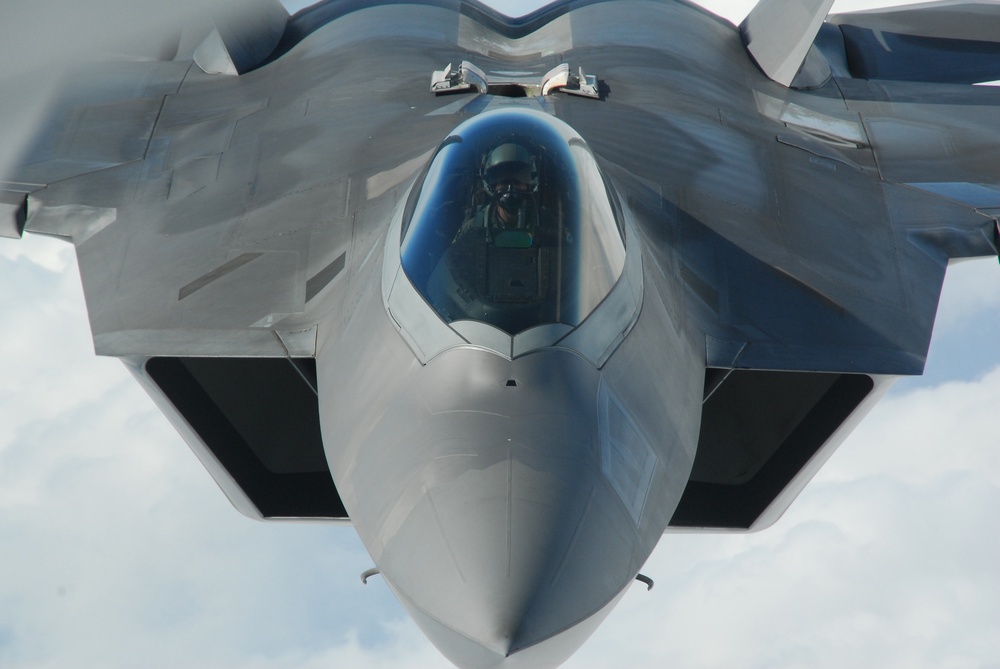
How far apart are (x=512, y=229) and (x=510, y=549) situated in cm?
171

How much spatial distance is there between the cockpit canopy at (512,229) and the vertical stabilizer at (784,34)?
4674 millimetres

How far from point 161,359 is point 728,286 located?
3716mm

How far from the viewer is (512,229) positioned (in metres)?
5.92

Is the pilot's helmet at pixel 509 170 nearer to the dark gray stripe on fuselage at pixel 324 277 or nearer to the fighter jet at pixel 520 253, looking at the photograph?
the fighter jet at pixel 520 253

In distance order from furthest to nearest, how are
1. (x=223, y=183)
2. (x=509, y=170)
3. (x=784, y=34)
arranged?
(x=784, y=34) → (x=223, y=183) → (x=509, y=170)

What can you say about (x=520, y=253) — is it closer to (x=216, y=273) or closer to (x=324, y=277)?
(x=324, y=277)

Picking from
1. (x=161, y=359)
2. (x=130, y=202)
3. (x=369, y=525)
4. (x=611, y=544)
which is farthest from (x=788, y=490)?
(x=130, y=202)

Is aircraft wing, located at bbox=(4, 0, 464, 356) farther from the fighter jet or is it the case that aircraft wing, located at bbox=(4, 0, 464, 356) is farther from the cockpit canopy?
the cockpit canopy

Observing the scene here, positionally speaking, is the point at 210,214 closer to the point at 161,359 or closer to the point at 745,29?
the point at 161,359

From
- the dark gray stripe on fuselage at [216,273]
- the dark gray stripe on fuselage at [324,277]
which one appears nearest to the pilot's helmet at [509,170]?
the dark gray stripe on fuselage at [324,277]

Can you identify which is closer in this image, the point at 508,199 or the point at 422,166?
the point at 508,199

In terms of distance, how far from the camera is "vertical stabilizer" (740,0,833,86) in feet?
33.7

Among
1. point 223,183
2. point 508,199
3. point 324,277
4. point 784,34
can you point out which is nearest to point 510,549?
point 508,199

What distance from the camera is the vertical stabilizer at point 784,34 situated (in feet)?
33.7
